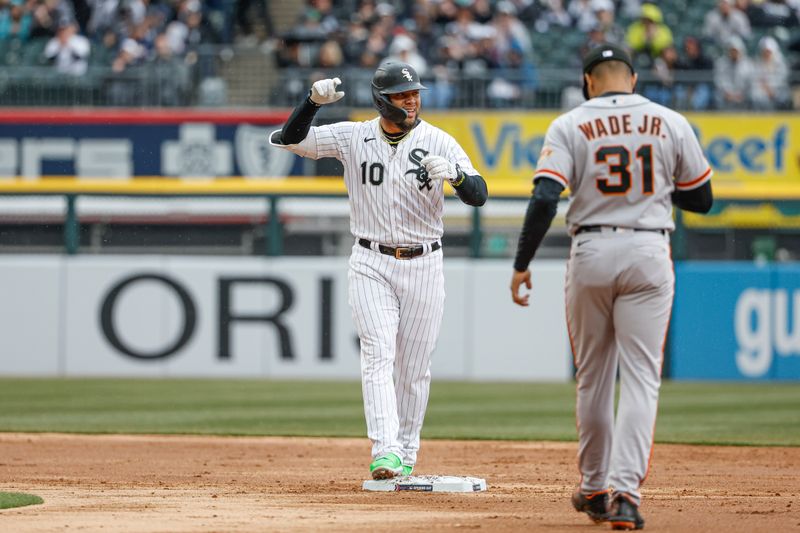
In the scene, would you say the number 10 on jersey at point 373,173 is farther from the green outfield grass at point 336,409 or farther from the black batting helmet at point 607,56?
the green outfield grass at point 336,409

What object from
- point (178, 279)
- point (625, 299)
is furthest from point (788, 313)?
point (625, 299)

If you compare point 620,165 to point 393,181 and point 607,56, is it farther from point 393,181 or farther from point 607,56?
point 393,181

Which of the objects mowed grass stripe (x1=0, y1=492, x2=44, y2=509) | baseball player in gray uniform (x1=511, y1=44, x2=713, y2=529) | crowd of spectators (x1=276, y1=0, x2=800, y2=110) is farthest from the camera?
Result: crowd of spectators (x1=276, y1=0, x2=800, y2=110)

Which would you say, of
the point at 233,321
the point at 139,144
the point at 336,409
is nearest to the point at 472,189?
the point at 336,409

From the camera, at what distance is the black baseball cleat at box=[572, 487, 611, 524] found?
19.5 ft

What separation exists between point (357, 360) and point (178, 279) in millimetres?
2034

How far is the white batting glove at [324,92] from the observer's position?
A: 703cm

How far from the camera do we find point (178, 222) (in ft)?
51.0

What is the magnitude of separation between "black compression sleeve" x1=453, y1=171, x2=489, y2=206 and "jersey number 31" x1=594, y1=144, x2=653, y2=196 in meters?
1.17

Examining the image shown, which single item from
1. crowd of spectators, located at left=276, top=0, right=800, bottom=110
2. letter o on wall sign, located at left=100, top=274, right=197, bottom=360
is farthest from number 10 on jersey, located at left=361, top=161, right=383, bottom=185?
crowd of spectators, located at left=276, top=0, right=800, bottom=110

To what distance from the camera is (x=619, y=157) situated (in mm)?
5809

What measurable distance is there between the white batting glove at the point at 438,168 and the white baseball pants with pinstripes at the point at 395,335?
57 centimetres

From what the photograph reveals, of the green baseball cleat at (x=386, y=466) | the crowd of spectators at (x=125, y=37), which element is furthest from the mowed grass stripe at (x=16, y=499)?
the crowd of spectators at (x=125, y=37)

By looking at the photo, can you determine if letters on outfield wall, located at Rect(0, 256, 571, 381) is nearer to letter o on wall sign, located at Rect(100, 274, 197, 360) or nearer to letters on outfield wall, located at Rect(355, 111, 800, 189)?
letter o on wall sign, located at Rect(100, 274, 197, 360)
